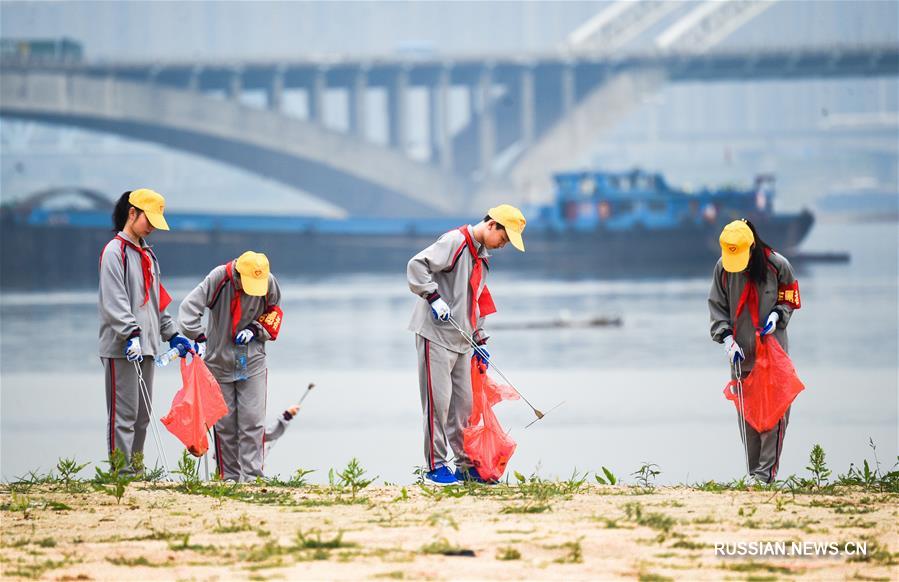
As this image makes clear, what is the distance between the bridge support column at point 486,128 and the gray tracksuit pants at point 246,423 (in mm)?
62430

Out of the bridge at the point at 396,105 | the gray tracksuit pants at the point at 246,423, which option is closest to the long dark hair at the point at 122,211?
the gray tracksuit pants at the point at 246,423

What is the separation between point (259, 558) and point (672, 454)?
28.8ft

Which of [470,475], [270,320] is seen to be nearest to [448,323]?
[470,475]

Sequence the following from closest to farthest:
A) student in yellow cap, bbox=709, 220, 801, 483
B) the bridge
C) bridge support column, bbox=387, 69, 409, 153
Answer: student in yellow cap, bbox=709, 220, 801, 483, the bridge, bridge support column, bbox=387, 69, 409, 153

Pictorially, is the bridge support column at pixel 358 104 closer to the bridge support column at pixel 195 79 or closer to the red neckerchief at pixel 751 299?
the bridge support column at pixel 195 79

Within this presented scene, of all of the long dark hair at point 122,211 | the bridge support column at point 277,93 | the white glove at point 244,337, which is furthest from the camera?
the bridge support column at point 277,93

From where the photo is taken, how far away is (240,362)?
8.42m

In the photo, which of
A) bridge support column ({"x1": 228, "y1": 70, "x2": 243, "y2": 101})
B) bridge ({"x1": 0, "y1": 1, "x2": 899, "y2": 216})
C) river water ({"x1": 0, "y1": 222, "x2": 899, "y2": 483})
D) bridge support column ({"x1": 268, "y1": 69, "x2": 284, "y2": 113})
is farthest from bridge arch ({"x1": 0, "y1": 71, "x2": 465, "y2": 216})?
river water ({"x1": 0, "y1": 222, "x2": 899, "y2": 483})

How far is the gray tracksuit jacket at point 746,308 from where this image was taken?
26.9 ft

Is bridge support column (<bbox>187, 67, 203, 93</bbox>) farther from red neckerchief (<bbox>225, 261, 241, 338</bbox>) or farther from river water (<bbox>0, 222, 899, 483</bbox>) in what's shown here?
red neckerchief (<bbox>225, 261, 241, 338</bbox>)

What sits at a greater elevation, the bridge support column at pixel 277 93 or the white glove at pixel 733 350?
the bridge support column at pixel 277 93

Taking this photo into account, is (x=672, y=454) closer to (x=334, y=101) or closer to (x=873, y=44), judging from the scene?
(x=873, y=44)

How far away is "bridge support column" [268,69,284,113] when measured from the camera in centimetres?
6988

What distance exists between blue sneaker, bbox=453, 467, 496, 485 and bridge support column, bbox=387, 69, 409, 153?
62.2 meters
